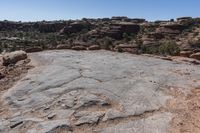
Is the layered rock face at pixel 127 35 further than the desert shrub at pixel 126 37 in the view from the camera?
No

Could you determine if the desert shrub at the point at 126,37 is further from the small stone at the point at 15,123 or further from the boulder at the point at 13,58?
the small stone at the point at 15,123

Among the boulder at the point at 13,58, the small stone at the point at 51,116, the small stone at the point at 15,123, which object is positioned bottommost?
the small stone at the point at 15,123

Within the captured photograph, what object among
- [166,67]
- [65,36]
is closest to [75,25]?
[65,36]

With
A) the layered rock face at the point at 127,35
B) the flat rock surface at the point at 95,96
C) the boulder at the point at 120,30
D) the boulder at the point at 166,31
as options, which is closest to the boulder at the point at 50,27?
the layered rock face at the point at 127,35

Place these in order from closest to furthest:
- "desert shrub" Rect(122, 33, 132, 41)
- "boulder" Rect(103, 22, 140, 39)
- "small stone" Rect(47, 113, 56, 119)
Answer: "small stone" Rect(47, 113, 56, 119)
"desert shrub" Rect(122, 33, 132, 41)
"boulder" Rect(103, 22, 140, 39)

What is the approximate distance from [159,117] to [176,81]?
2875mm

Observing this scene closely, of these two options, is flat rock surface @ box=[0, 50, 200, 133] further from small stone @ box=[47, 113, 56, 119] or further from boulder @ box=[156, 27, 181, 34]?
boulder @ box=[156, 27, 181, 34]

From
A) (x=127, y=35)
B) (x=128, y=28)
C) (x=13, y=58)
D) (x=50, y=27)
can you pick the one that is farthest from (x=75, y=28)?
(x=13, y=58)

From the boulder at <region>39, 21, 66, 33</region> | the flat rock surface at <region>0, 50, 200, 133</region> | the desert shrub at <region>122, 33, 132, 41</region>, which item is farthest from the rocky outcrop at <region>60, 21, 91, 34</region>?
the flat rock surface at <region>0, 50, 200, 133</region>

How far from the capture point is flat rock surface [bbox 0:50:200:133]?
662 cm

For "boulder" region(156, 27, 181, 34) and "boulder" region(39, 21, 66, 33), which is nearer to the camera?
"boulder" region(156, 27, 181, 34)

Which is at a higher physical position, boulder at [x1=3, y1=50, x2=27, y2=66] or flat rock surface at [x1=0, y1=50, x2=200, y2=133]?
boulder at [x1=3, y1=50, x2=27, y2=66]

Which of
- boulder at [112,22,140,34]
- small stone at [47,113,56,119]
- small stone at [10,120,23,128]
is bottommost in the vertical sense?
boulder at [112,22,140,34]

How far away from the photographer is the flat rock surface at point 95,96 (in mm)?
6615
